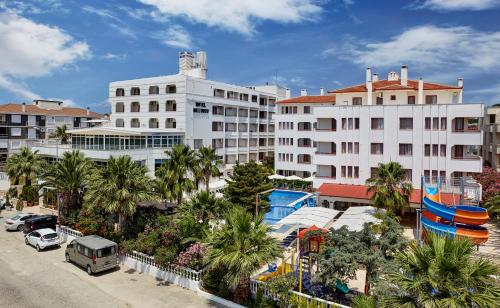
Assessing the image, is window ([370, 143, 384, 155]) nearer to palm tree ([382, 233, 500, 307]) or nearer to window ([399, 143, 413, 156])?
window ([399, 143, 413, 156])

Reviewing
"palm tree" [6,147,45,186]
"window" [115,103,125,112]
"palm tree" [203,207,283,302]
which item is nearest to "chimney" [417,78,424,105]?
"palm tree" [203,207,283,302]

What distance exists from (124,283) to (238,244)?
10716mm

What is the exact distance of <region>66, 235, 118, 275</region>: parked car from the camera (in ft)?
82.1

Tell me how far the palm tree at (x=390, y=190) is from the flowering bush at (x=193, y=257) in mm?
19684

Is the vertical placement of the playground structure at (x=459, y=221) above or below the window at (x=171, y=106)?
below

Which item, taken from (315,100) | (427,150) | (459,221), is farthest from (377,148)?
(315,100)

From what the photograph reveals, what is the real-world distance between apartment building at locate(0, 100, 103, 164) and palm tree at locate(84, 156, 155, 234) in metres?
51.9

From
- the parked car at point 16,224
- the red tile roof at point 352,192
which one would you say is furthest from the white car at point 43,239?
the red tile roof at point 352,192

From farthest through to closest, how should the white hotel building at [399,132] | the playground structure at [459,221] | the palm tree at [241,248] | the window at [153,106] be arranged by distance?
1. the window at [153,106]
2. the white hotel building at [399,132]
3. the playground structure at [459,221]
4. the palm tree at [241,248]

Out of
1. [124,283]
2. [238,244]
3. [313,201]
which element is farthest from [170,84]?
[238,244]

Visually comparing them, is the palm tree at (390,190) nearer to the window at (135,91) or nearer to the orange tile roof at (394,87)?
the orange tile roof at (394,87)

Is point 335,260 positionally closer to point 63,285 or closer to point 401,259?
point 401,259

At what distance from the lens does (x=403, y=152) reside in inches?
1640

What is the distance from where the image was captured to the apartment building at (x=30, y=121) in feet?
261
